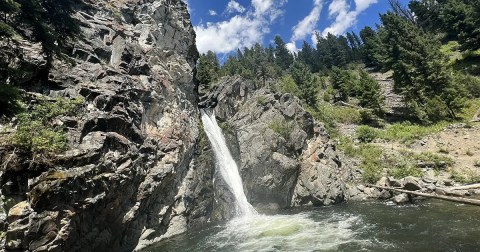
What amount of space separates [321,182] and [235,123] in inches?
597

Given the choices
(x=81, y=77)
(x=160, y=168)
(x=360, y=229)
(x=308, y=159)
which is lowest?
(x=360, y=229)

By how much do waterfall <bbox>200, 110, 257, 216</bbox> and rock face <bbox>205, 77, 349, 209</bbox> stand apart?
0.88 m

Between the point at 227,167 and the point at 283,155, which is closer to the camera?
the point at 283,155

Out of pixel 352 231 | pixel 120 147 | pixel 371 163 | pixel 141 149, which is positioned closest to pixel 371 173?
pixel 371 163

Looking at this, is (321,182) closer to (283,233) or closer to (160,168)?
(283,233)

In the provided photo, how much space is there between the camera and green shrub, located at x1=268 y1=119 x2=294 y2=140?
40344 mm

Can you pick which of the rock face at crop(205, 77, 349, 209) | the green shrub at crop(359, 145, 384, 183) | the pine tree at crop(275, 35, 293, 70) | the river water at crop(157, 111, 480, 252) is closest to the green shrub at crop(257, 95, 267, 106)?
the rock face at crop(205, 77, 349, 209)

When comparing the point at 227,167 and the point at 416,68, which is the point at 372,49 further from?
the point at 227,167

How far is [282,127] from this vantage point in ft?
135

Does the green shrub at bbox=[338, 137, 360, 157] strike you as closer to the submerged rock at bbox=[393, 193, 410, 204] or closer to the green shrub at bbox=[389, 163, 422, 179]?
the green shrub at bbox=[389, 163, 422, 179]

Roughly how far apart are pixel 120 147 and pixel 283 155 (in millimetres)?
21205

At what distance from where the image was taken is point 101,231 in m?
20.0

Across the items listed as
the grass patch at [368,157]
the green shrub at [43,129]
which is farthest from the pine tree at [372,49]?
the green shrub at [43,129]

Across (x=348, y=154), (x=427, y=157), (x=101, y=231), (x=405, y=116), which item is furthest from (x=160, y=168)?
(x=405, y=116)
